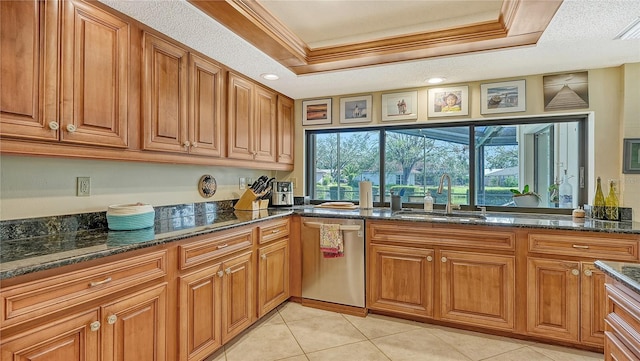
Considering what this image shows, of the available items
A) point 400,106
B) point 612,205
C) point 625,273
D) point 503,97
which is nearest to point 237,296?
point 625,273

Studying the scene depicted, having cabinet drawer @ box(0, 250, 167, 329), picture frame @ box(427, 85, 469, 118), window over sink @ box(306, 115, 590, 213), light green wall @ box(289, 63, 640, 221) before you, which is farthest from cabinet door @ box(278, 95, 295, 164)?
light green wall @ box(289, 63, 640, 221)

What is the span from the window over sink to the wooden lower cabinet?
80 cm

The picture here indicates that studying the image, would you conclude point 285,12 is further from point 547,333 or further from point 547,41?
point 547,333

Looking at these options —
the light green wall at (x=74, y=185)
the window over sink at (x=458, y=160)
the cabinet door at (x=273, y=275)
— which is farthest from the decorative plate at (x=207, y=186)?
the window over sink at (x=458, y=160)

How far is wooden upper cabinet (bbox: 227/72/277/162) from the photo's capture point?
2.76m

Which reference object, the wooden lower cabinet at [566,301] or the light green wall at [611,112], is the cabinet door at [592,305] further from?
the light green wall at [611,112]

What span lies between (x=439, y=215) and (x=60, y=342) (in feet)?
9.07

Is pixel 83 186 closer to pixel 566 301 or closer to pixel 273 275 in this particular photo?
pixel 273 275

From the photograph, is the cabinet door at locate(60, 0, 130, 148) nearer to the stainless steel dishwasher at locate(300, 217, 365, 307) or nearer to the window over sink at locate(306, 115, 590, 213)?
the stainless steel dishwasher at locate(300, 217, 365, 307)

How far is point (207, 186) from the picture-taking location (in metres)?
2.91

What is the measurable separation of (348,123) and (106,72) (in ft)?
7.65

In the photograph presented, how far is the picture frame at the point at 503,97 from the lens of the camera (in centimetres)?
289

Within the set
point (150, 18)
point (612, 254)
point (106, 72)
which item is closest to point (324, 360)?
point (612, 254)

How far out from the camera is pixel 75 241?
1592 millimetres
